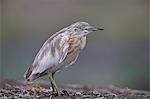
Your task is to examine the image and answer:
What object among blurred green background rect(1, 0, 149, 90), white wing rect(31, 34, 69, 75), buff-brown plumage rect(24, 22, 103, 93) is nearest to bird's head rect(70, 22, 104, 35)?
buff-brown plumage rect(24, 22, 103, 93)

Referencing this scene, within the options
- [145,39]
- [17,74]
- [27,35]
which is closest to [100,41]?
[145,39]

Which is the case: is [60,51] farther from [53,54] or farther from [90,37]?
[90,37]

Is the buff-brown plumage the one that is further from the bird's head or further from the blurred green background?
the blurred green background

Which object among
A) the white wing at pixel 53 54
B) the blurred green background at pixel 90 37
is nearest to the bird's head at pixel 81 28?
the white wing at pixel 53 54

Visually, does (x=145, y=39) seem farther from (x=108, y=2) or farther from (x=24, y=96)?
(x=24, y=96)

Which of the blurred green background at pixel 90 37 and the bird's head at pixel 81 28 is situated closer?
the bird's head at pixel 81 28

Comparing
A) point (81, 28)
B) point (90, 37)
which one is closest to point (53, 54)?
point (81, 28)

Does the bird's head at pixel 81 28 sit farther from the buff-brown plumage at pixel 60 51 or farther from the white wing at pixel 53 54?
the white wing at pixel 53 54
